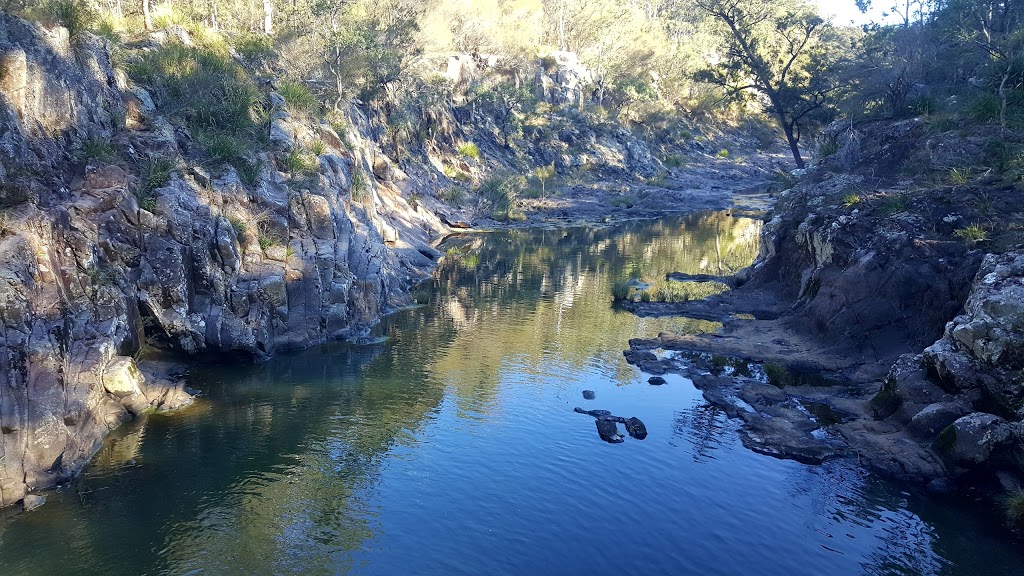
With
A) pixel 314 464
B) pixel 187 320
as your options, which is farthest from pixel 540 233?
pixel 314 464

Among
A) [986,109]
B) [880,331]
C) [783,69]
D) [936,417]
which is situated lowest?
[936,417]

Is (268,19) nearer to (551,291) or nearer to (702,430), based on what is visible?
(551,291)

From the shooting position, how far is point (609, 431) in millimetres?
20406

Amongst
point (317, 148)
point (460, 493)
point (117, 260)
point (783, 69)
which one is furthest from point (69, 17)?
point (783, 69)

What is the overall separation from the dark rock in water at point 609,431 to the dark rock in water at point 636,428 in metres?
0.40

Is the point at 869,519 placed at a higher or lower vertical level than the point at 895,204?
lower

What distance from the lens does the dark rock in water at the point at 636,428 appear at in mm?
20531

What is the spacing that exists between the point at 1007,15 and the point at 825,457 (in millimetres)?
40615

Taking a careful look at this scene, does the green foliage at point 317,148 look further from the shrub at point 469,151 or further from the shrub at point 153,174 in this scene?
the shrub at point 469,151

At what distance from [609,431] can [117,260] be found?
15.8 metres

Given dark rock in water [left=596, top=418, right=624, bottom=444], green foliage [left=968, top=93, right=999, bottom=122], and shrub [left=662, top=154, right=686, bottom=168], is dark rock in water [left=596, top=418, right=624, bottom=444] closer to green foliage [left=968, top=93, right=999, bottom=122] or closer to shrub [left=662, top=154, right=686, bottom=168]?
green foliage [left=968, top=93, right=999, bottom=122]

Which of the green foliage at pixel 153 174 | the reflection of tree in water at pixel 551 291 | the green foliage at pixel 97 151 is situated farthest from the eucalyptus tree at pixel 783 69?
the green foliage at pixel 97 151

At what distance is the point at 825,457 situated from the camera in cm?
1911

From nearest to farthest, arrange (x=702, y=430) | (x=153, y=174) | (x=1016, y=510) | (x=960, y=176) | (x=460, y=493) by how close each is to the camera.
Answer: (x=1016, y=510) → (x=460, y=493) → (x=702, y=430) → (x=153, y=174) → (x=960, y=176)
